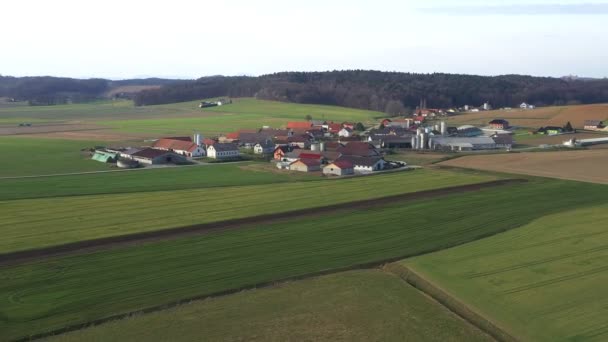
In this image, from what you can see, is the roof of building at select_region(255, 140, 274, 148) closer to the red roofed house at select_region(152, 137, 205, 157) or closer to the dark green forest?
the red roofed house at select_region(152, 137, 205, 157)

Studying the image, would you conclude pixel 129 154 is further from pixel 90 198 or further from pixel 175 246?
pixel 175 246

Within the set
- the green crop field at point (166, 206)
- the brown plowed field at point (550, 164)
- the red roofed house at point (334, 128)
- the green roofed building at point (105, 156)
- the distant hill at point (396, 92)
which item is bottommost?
the green crop field at point (166, 206)

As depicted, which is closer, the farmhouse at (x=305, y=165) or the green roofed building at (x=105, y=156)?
the farmhouse at (x=305, y=165)

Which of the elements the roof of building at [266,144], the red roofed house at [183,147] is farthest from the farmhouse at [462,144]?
the red roofed house at [183,147]

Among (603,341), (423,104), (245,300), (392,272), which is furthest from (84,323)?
(423,104)

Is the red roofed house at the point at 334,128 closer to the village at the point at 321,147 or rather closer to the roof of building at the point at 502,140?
the village at the point at 321,147

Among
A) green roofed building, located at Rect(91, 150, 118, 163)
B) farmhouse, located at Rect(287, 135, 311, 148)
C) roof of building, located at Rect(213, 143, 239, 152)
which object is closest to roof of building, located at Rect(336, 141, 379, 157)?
farmhouse, located at Rect(287, 135, 311, 148)
